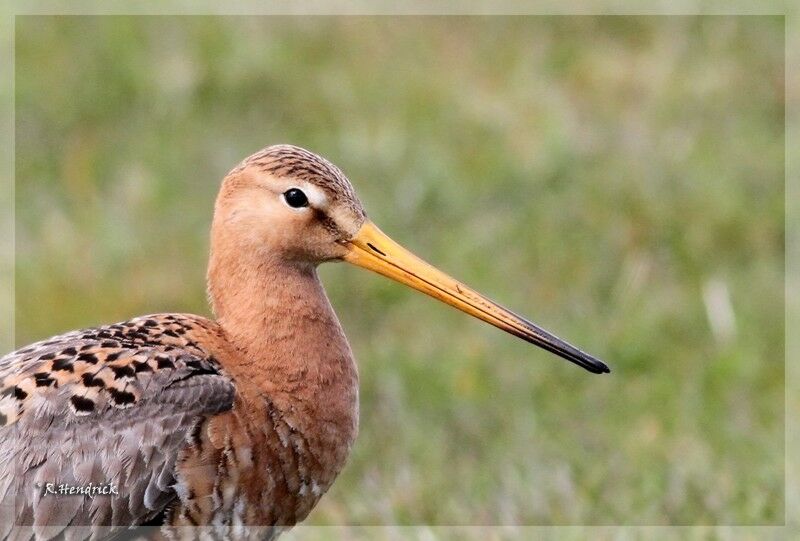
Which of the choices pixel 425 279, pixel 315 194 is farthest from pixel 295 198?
pixel 425 279

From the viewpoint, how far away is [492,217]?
841cm

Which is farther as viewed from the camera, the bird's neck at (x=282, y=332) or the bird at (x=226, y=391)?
the bird's neck at (x=282, y=332)

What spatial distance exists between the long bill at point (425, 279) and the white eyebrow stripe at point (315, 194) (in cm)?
16

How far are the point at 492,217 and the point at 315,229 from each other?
3.55 meters

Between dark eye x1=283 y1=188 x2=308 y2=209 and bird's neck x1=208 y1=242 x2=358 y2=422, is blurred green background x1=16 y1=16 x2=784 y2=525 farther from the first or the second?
dark eye x1=283 y1=188 x2=308 y2=209

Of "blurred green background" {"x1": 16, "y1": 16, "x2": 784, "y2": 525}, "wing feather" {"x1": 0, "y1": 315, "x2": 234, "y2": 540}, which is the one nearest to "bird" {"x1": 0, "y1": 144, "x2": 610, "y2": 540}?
"wing feather" {"x1": 0, "y1": 315, "x2": 234, "y2": 540}

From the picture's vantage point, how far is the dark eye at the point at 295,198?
16.2 ft

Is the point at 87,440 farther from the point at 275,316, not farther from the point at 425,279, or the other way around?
the point at 425,279

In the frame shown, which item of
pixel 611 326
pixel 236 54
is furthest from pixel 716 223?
pixel 236 54

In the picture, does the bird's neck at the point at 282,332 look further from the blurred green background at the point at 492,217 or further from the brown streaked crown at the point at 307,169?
the blurred green background at the point at 492,217

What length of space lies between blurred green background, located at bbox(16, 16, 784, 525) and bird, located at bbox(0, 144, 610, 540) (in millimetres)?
1105

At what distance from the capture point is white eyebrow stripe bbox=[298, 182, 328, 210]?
490cm
